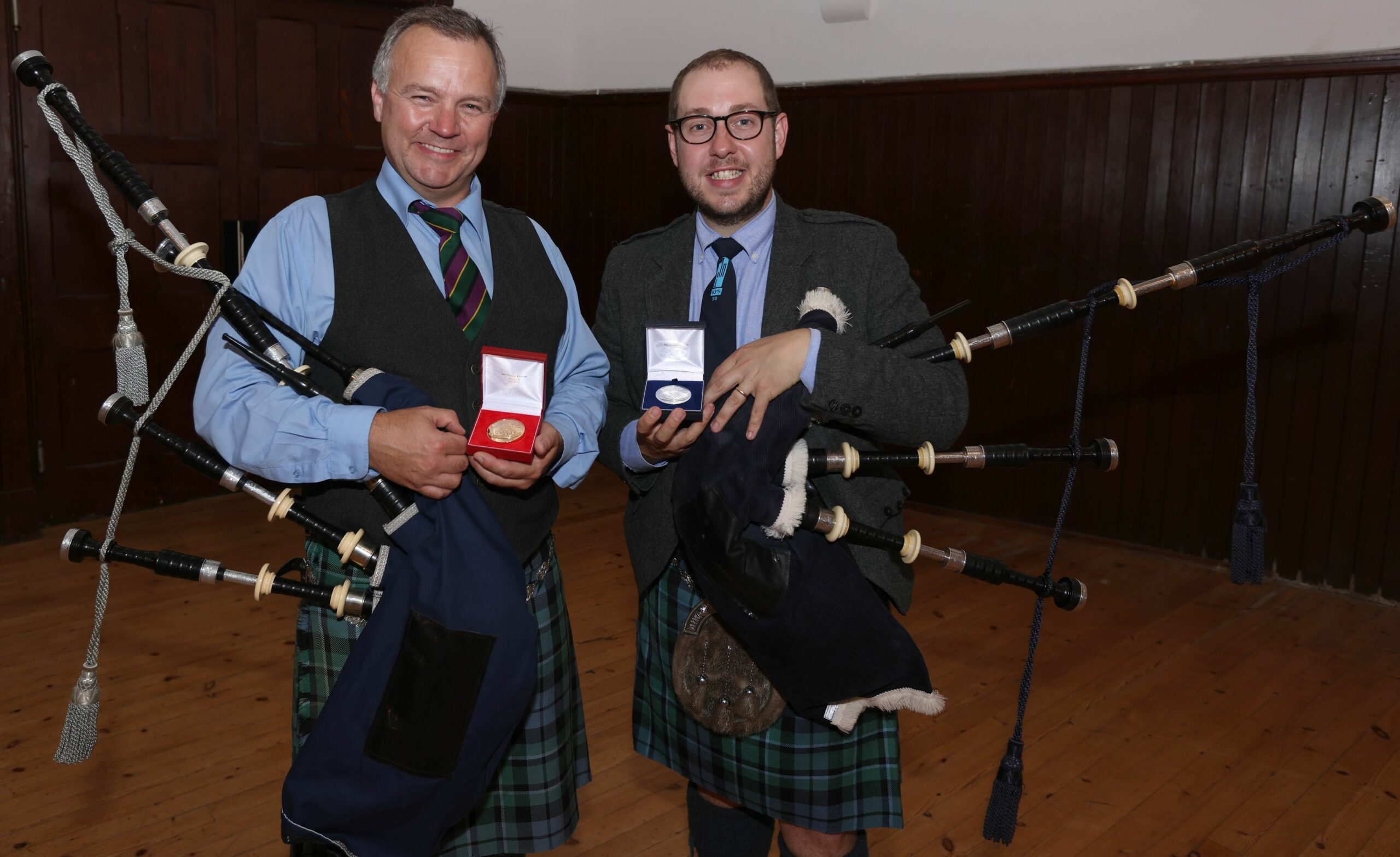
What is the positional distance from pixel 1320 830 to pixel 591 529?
277cm

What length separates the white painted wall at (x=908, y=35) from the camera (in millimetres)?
3670

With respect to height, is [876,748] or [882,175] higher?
[882,175]

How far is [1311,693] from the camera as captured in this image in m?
2.97

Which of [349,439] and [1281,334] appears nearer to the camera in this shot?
[349,439]

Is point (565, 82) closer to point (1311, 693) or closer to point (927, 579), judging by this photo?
point (927, 579)

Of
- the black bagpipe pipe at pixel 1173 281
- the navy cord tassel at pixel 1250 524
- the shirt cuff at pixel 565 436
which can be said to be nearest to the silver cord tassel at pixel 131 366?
the shirt cuff at pixel 565 436

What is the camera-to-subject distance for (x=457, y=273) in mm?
1519

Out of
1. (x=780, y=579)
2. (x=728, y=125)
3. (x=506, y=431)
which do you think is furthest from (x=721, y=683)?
(x=728, y=125)

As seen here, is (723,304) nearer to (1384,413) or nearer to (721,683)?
(721,683)

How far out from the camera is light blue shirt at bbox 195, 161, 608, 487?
4.32ft

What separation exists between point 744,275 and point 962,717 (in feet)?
5.40

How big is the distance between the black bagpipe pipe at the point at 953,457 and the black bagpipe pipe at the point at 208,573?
63 centimetres

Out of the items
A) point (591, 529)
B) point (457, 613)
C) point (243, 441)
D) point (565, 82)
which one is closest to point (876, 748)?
point (457, 613)

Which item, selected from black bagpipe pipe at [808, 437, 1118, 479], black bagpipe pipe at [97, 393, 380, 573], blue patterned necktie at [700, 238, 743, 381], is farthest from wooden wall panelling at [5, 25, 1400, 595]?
black bagpipe pipe at [97, 393, 380, 573]
